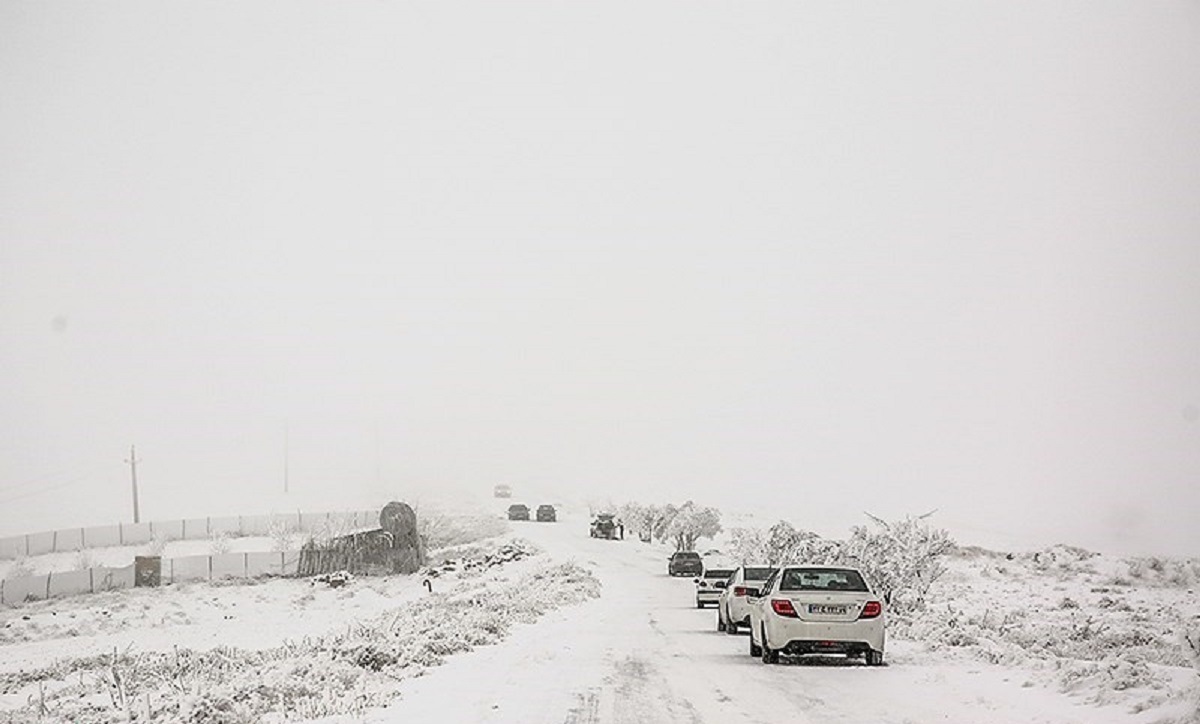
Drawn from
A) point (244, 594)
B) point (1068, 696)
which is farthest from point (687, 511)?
point (1068, 696)

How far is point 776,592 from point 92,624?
34529 millimetres

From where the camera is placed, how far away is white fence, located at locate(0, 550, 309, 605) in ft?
163

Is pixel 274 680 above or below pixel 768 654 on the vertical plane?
above

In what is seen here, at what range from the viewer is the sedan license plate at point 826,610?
17875mm

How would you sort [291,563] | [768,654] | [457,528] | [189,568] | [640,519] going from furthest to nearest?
[640,519], [457,528], [291,563], [189,568], [768,654]

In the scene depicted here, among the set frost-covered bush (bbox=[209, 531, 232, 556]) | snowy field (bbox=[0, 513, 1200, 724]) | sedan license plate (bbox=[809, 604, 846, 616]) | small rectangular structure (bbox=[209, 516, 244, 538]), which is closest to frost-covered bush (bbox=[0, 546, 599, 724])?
snowy field (bbox=[0, 513, 1200, 724])

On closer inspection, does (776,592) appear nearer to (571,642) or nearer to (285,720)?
(571,642)

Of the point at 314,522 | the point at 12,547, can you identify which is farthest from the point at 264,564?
the point at 314,522

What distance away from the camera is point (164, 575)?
58.7m

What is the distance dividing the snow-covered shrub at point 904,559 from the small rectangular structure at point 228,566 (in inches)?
1591

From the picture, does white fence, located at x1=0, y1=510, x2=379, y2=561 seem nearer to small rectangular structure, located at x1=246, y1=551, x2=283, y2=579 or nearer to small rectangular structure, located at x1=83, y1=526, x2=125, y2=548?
small rectangular structure, located at x1=83, y1=526, x2=125, y2=548

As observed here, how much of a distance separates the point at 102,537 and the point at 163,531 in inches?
303

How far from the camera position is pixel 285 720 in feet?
39.8

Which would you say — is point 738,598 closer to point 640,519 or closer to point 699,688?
point 699,688
